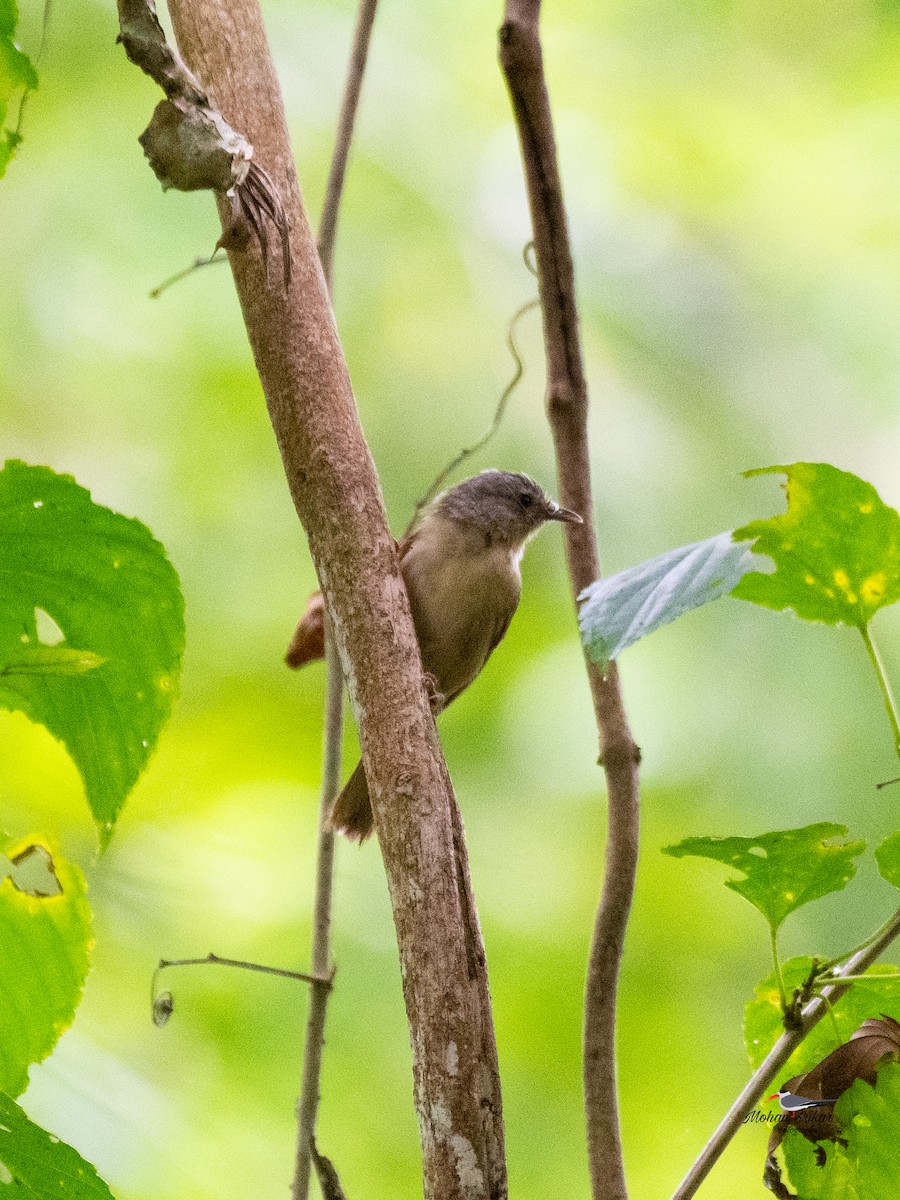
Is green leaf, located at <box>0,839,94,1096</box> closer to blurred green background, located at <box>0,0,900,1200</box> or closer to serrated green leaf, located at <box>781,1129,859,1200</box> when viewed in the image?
serrated green leaf, located at <box>781,1129,859,1200</box>

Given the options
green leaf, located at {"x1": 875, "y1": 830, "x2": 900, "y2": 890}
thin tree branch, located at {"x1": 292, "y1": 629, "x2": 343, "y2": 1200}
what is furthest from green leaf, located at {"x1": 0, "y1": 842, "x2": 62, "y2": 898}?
green leaf, located at {"x1": 875, "y1": 830, "x2": 900, "y2": 890}

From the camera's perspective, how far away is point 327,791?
1.97 metres

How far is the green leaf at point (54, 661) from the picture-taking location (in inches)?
42.4

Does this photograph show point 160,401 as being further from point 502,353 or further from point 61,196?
point 502,353

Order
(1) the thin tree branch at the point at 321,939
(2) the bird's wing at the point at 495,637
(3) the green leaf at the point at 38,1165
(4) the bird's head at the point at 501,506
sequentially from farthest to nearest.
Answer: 1. (4) the bird's head at the point at 501,506
2. (2) the bird's wing at the point at 495,637
3. (1) the thin tree branch at the point at 321,939
4. (3) the green leaf at the point at 38,1165

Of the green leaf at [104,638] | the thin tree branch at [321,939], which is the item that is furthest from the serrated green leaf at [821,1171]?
the green leaf at [104,638]

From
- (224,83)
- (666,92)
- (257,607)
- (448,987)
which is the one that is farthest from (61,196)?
(448,987)

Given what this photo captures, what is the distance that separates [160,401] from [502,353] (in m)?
1.12

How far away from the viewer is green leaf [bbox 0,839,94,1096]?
4.01ft

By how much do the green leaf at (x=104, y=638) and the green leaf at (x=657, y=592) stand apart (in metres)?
0.43

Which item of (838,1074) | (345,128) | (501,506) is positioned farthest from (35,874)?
(501,506)

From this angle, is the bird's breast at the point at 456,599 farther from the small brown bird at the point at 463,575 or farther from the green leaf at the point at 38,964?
the green leaf at the point at 38,964

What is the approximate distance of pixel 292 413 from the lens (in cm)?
146

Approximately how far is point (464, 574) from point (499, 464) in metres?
1.60
